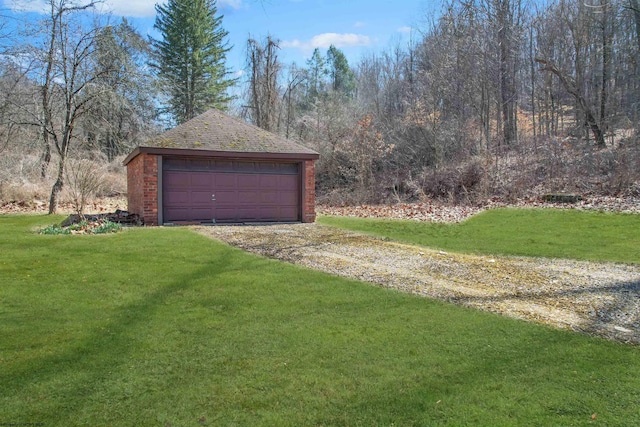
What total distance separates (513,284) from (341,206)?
15166 mm

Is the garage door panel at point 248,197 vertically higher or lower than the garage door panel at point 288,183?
lower

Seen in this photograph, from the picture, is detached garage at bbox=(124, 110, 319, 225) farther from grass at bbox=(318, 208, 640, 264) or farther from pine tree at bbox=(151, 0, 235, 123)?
pine tree at bbox=(151, 0, 235, 123)

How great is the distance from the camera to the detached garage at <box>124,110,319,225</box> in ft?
39.7

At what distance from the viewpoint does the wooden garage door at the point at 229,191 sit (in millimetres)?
12516

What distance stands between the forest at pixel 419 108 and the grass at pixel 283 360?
9.24 m

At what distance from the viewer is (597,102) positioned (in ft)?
64.4

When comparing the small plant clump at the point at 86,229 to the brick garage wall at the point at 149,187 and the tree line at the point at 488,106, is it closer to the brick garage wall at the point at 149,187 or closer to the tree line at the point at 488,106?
the brick garage wall at the point at 149,187

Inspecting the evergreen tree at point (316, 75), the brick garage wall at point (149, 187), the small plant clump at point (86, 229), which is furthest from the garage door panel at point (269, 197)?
the evergreen tree at point (316, 75)

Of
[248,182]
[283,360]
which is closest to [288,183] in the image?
[248,182]

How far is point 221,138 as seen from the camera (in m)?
13.2

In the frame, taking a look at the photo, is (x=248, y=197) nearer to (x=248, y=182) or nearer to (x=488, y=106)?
(x=248, y=182)

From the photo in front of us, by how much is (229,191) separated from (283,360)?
1019 centimetres

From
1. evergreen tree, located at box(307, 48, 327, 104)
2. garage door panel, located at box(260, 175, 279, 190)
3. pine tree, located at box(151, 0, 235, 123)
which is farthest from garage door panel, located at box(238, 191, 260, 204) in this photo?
evergreen tree, located at box(307, 48, 327, 104)

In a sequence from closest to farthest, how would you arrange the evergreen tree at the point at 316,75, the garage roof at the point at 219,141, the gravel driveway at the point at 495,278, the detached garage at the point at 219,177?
the gravel driveway at the point at 495,278 < the detached garage at the point at 219,177 < the garage roof at the point at 219,141 < the evergreen tree at the point at 316,75
